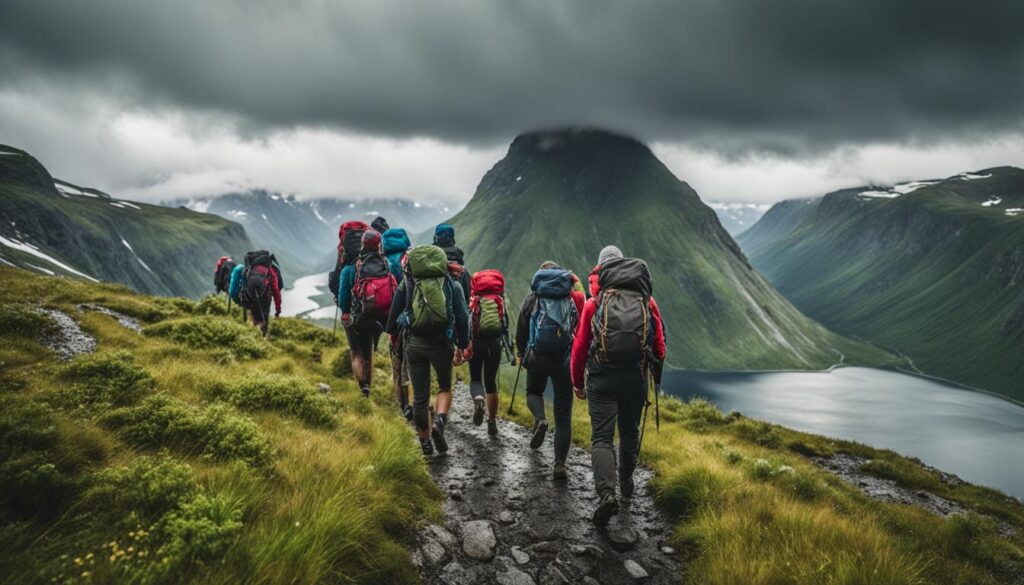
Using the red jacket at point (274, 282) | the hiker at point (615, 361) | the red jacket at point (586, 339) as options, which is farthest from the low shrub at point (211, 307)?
the hiker at point (615, 361)

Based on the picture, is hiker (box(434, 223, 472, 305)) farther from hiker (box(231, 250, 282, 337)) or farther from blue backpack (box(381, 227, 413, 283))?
hiker (box(231, 250, 282, 337))

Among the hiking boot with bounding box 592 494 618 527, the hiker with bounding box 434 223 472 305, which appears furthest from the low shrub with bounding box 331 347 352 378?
the hiking boot with bounding box 592 494 618 527

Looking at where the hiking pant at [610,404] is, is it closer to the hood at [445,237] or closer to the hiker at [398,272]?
the hiker at [398,272]

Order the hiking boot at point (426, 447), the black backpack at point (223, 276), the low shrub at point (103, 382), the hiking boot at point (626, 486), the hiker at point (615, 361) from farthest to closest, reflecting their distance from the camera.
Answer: the black backpack at point (223, 276), the hiking boot at point (426, 447), the hiking boot at point (626, 486), the hiker at point (615, 361), the low shrub at point (103, 382)

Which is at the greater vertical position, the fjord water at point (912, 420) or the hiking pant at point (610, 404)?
the hiking pant at point (610, 404)

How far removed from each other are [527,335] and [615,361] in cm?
280

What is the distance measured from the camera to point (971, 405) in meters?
181

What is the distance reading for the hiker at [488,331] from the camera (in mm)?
10344

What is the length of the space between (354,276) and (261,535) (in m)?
7.62

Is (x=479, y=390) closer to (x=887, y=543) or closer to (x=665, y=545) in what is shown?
(x=665, y=545)

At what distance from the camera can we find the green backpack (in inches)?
325

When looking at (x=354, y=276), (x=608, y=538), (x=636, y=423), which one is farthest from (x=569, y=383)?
(x=354, y=276)

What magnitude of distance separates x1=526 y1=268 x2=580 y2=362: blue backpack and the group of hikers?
21mm

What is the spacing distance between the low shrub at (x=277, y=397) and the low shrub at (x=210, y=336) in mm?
4094
